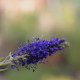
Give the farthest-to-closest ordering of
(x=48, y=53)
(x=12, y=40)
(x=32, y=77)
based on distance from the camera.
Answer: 1. (x=12, y=40)
2. (x=32, y=77)
3. (x=48, y=53)

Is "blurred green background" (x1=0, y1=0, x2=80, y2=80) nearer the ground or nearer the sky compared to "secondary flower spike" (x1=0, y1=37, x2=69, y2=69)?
nearer the sky

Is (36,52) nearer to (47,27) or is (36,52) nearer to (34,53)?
(34,53)

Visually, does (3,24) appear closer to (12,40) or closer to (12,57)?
(12,40)

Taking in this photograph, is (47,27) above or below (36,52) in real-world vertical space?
above

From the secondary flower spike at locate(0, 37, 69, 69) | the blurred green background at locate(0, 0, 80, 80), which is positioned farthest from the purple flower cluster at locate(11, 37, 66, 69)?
the blurred green background at locate(0, 0, 80, 80)

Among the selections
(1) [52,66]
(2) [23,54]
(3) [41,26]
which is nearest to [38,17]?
(3) [41,26]

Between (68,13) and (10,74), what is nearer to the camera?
(10,74)

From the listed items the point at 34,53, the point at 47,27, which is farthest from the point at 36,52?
the point at 47,27

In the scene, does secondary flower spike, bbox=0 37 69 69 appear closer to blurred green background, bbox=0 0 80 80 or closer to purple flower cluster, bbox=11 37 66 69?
purple flower cluster, bbox=11 37 66 69

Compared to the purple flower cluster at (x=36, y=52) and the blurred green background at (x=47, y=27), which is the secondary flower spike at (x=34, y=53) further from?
the blurred green background at (x=47, y=27)
